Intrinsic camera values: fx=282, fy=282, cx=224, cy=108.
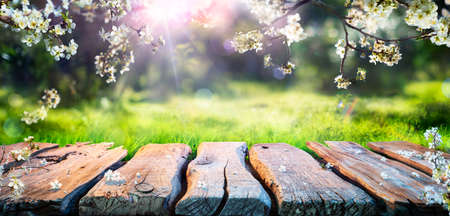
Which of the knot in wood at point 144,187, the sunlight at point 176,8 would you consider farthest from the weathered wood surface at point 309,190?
the sunlight at point 176,8

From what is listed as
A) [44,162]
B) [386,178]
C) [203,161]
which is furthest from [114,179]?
[386,178]

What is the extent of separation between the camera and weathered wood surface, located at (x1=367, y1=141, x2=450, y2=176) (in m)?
1.98

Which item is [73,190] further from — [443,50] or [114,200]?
[443,50]

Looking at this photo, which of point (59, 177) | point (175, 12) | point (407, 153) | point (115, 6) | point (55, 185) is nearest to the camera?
point (55, 185)

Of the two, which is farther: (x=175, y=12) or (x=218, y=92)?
(x=218, y=92)

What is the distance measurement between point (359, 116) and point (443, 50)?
17.9ft

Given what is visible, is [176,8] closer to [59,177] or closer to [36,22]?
[36,22]

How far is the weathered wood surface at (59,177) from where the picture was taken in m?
1.38

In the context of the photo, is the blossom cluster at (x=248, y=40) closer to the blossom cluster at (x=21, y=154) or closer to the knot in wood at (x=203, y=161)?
the knot in wood at (x=203, y=161)

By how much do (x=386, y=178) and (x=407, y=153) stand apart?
2.30 ft

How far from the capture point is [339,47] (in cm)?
202

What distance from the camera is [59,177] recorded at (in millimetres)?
1673

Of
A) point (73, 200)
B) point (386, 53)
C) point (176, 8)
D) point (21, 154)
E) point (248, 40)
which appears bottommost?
point (73, 200)

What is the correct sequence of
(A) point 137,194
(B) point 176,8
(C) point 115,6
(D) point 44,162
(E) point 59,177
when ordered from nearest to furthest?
(A) point 137,194, (E) point 59,177, (C) point 115,6, (D) point 44,162, (B) point 176,8
